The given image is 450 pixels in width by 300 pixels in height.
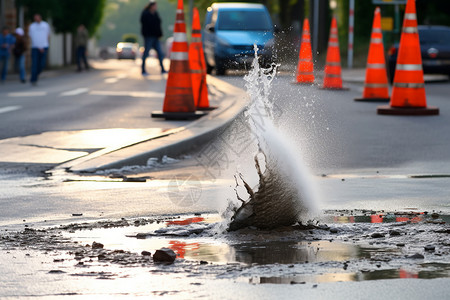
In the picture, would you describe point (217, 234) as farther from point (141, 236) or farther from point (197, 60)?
point (197, 60)

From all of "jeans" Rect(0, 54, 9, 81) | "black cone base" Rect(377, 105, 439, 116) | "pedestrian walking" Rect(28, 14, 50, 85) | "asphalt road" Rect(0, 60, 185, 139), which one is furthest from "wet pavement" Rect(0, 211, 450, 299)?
"jeans" Rect(0, 54, 9, 81)

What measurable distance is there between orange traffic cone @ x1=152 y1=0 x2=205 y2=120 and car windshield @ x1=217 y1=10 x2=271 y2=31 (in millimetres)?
15144

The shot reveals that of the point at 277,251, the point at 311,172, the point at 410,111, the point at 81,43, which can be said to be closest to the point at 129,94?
the point at 410,111

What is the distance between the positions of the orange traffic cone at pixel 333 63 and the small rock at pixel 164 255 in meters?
12.4

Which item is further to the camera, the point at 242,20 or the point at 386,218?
the point at 242,20

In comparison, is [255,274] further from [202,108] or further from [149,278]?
[202,108]

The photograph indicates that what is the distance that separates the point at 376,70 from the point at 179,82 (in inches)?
158

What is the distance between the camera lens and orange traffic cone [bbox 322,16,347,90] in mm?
16953

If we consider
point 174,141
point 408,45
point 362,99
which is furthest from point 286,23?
point 174,141

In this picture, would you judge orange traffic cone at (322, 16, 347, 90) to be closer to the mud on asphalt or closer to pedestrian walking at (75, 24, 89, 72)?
the mud on asphalt

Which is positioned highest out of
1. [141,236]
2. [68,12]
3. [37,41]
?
[141,236]

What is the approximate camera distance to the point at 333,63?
17062 millimetres

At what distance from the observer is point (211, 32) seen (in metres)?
27.7

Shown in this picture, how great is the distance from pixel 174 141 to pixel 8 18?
1289 inches
